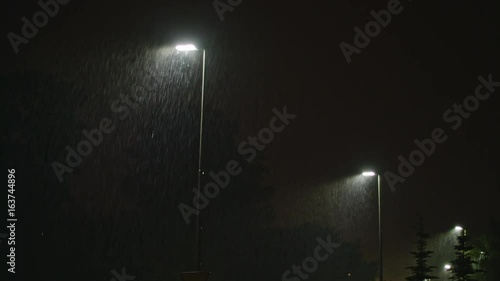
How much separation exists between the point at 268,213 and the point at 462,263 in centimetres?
1660

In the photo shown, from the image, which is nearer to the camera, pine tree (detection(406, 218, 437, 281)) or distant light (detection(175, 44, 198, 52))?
distant light (detection(175, 44, 198, 52))

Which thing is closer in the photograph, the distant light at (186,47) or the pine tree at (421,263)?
the distant light at (186,47)

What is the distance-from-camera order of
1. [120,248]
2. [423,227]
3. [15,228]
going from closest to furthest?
[15,228] → [120,248] → [423,227]

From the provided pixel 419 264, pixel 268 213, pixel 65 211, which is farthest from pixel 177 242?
pixel 419 264

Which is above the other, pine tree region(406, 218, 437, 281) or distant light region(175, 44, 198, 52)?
distant light region(175, 44, 198, 52)

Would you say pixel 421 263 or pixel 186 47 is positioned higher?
pixel 186 47

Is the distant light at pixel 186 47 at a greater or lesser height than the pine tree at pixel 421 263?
greater

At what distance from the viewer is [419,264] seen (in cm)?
5359

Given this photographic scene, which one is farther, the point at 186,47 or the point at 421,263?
the point at 421,263

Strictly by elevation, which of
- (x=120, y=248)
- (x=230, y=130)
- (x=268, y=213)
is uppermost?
(x=230, y=130)

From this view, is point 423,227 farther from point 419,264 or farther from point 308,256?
point 308,256

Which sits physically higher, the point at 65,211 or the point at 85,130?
the point at 85,130


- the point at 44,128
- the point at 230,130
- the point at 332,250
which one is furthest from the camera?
the point at 332,250

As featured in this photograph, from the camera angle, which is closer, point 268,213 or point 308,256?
point 268,213
